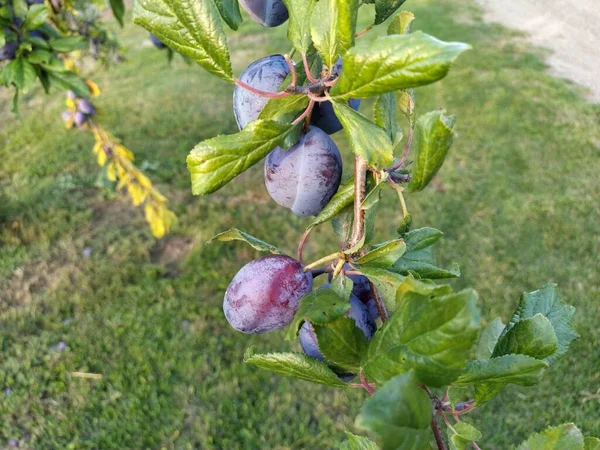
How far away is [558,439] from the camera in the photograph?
22.2 inches

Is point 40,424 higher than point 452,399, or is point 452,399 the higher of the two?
point 452,399

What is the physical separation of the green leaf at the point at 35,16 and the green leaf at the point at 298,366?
4.18ft

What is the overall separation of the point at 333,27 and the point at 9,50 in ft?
4.50

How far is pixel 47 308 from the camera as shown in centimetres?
245

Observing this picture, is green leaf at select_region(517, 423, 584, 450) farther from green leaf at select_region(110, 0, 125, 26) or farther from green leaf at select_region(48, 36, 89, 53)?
green leaf at select_region(48, 36, 89, 53)

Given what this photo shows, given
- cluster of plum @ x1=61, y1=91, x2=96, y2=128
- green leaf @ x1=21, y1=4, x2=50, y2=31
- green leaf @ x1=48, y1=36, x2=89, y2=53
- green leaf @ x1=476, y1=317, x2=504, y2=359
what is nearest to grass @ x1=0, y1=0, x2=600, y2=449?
cluster of plum @ x1=61, y1=91, x2=96, y2=128

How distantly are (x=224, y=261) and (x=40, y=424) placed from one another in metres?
1.06

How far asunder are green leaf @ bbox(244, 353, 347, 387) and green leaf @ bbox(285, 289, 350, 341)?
0.14 ft

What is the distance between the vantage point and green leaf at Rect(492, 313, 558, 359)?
548 millimetres

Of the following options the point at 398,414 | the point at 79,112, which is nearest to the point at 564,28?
the point at 79,112

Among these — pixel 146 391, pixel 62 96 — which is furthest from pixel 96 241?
pixel 62 96

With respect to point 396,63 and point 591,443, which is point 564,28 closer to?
point 591,443

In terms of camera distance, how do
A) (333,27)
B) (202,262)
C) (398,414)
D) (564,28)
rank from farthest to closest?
(564,28)
(202,262)
(333,27)
(398,414)

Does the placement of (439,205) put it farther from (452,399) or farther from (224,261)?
(452,399)
